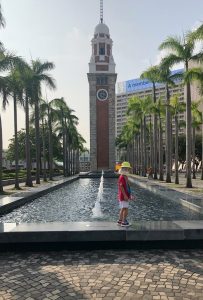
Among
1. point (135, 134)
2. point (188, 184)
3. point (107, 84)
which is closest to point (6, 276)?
point (188, 184)

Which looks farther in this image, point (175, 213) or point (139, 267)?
point (175, 213)

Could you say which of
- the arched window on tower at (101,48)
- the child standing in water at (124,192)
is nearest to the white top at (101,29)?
the arched window on tower at (101,48)

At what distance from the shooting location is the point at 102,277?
6.02 metres

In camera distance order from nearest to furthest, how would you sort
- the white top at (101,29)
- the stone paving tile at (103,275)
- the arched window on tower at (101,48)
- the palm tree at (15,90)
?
the stone paving tile at (103,275), the palm tree at (15,90), the arched window on tower at (101,48), the white top at (101,29)

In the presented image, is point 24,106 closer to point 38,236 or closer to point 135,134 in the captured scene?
point 38,236

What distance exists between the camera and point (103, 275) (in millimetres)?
6121

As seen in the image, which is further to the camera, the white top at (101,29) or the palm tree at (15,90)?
the white top at (101,29)

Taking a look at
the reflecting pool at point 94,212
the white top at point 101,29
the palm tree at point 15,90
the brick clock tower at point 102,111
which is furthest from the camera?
the white top at point 101,29

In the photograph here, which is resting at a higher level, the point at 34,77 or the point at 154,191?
the point at 34,77

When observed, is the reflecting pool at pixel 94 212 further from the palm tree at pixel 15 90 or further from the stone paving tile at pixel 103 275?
the palm tree at pixel 15 90

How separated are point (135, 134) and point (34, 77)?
38952 mm

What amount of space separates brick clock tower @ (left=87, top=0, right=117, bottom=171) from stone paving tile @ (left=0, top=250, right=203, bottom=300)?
230ft

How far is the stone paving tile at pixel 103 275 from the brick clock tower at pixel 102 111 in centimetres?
7024

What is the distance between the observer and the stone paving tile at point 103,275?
533 cm
